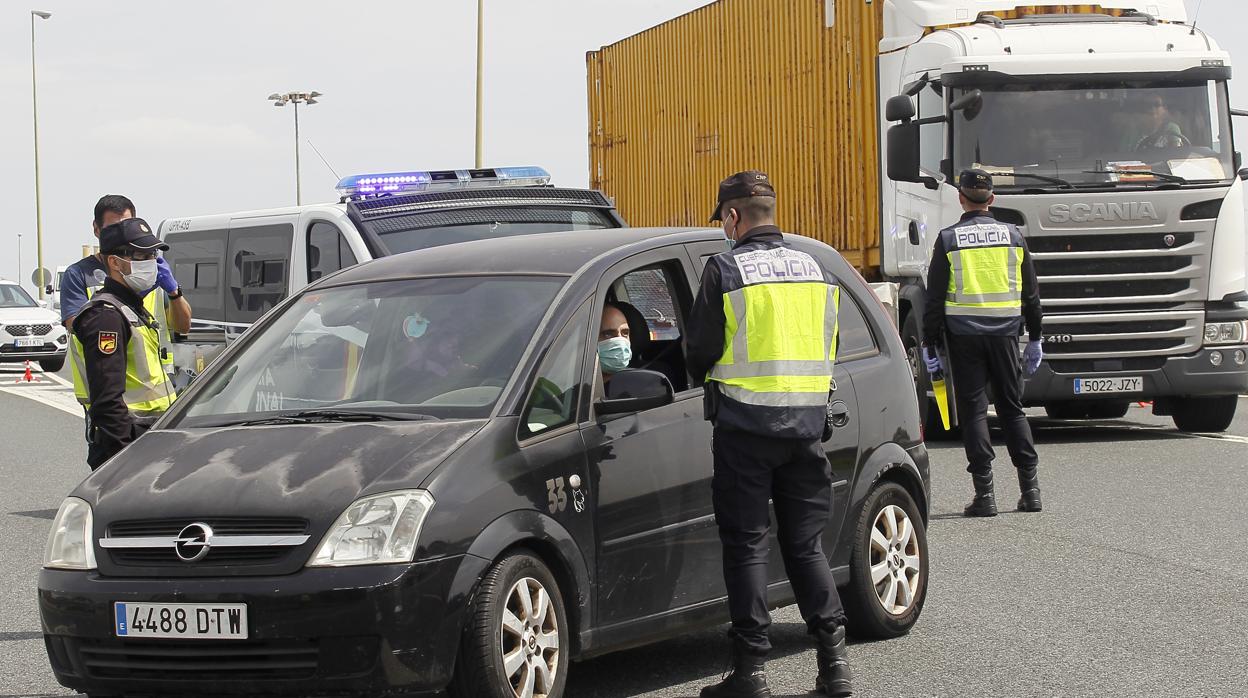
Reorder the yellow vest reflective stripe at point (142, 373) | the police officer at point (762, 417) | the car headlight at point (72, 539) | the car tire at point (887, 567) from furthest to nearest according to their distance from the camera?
1. the yellow vest reflective stripe at point (142, 373)
2. the car tire at point (887, 567)
3. the police officer at point (762, 417)
4. the car headlight at point (72, 539)

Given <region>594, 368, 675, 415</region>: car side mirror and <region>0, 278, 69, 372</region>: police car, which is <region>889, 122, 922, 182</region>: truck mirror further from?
<region>0, 278, 69, 372</region>: police car

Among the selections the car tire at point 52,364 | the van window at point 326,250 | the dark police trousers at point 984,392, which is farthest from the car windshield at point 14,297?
the dark police trousers at point 984,392

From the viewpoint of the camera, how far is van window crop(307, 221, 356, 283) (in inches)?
470

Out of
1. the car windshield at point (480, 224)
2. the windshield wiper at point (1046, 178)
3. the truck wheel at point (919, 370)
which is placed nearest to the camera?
the car windshield at point (480, 224)

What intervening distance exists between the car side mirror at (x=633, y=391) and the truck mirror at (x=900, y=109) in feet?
27.9

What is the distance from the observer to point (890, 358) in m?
7.14

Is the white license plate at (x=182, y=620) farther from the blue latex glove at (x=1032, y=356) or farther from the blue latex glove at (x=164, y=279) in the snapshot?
the blue latex glove at (x=1032, y=356)

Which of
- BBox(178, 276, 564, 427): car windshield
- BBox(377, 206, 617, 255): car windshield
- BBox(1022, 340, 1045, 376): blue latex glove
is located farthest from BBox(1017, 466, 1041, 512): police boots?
BBox(178, 276, 564, 427): car windshield

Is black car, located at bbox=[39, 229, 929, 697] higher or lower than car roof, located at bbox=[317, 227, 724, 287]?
lower

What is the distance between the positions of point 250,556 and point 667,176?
15.0m

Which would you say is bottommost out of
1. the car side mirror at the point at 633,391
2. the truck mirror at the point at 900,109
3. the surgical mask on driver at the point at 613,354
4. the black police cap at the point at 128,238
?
the car side mirror at the point at 633,391

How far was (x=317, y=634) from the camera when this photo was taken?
5.02m

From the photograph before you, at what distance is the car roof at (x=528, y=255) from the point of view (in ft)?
20.5

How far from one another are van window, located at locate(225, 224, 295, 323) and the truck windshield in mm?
5074
